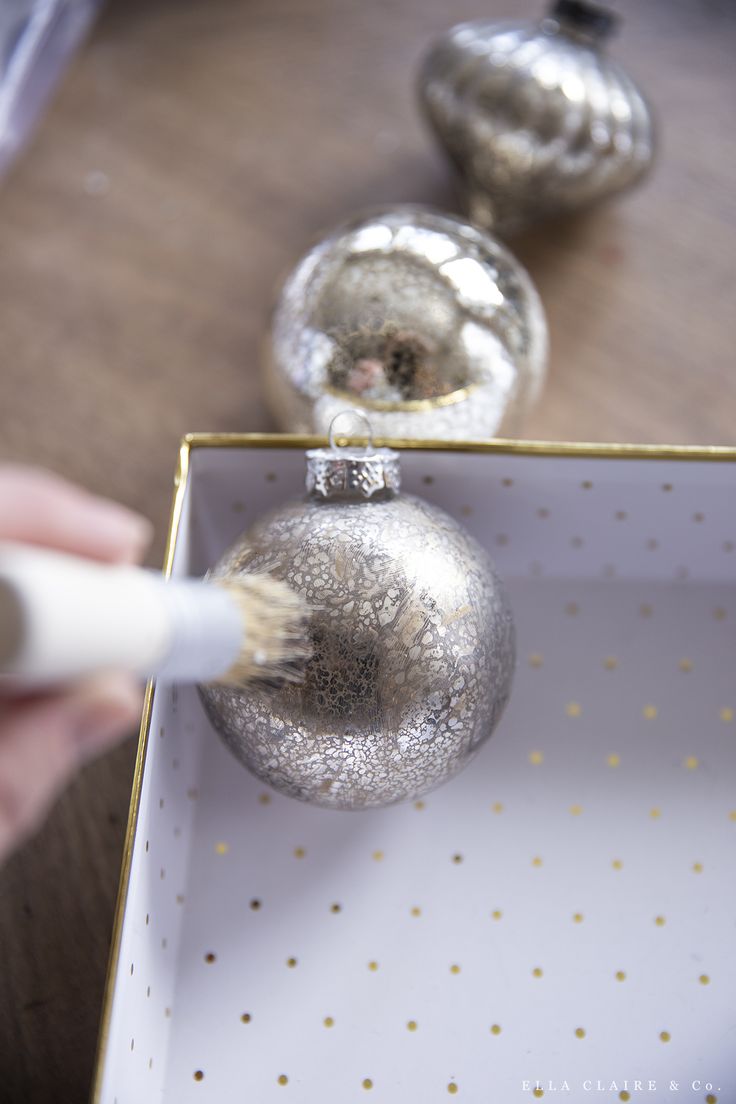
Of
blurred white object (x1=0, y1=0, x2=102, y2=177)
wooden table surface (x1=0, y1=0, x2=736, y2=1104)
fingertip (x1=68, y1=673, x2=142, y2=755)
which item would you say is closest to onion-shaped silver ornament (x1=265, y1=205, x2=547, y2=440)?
wooden table surface (x1=0, y1=0, x2=736, y2=1104)

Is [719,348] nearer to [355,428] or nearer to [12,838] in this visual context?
[355,428]

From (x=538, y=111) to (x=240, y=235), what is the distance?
223 mm

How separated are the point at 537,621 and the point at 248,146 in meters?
0.44

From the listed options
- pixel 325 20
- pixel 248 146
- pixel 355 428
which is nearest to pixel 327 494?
pixel 355 428

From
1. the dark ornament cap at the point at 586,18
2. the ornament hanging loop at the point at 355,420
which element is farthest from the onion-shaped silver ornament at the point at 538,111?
the ornament hanging loop at the point at 355,420

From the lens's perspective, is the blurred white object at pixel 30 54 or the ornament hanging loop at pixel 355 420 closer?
the ornament hanging loop at pixel 355 420

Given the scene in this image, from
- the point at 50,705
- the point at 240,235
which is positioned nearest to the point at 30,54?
the point at 240,235

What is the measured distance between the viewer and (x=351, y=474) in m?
0.39

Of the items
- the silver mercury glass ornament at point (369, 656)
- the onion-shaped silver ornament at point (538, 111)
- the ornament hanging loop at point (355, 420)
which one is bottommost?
the silver mercury glass ornament at point (369, 656)

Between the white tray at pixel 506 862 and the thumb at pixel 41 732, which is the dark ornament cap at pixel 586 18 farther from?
the thumb at pixel 41 732

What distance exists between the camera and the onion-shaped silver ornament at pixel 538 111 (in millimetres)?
560

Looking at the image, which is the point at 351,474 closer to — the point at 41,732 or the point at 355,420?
the point at 355,420

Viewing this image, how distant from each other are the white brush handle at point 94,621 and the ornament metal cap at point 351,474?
0.12 meters

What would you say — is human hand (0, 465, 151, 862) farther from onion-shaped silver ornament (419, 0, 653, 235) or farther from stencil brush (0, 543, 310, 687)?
onion-shaped silver ornament (419, 0, 653, 235)
